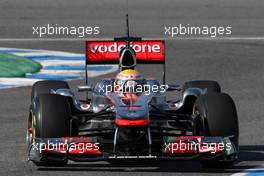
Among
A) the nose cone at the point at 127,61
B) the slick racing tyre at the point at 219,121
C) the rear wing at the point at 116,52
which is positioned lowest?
the slick racing tyre at the point at 219,121

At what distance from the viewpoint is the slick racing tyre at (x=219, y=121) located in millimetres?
11555

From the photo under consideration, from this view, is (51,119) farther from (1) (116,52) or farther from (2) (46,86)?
(1) (116,52)

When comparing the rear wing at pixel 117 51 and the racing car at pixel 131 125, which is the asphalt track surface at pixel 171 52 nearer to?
the racing car at pixel 131 125

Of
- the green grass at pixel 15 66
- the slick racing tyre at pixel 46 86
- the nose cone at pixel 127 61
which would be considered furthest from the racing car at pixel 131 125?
the green grass at pixel 15 66

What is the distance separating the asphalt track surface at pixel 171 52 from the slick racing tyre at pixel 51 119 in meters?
0.33

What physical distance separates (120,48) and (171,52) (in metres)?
9.26

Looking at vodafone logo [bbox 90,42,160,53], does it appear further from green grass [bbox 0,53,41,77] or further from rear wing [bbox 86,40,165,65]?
green grass [bbox 0,53,41,77]

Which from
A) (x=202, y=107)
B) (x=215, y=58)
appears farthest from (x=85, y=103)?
(x=215, y=58)

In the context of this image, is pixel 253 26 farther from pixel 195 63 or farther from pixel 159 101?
pixel 159 101

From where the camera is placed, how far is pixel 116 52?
44.9ft

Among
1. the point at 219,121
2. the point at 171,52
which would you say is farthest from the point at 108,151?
the point at 171,52

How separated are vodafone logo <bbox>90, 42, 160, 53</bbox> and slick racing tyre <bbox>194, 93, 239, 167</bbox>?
1926mm

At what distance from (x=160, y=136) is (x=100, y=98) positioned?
87cm

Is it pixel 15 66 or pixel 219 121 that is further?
pixel 15 66
